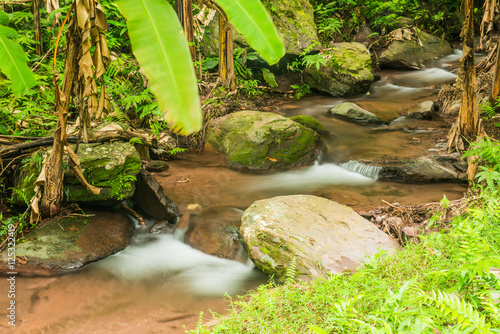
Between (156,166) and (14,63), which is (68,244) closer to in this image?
(156,166)

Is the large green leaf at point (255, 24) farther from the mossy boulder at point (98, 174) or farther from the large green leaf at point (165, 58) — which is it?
the mossy boulder at point (98, 174)

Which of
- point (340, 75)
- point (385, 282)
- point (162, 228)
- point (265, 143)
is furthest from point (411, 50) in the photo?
point (385, 282)

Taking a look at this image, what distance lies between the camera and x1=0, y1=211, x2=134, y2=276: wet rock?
3574 millimetres

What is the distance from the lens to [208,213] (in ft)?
15.7

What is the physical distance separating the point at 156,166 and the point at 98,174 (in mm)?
1773

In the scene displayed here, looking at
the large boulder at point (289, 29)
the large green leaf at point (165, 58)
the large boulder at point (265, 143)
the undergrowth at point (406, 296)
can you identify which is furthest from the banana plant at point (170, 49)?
the large boulder at point (289, 29)

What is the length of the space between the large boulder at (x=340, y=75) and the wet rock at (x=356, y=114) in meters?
1.61

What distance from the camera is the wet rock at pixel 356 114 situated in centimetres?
782

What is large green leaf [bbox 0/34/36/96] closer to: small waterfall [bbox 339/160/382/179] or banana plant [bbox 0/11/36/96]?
banana plant [bbox 0/11/36/96]

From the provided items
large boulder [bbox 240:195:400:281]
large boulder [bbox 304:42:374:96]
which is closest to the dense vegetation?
large boulder [bbox 240:195:400:281]

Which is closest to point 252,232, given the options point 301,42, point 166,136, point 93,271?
point 93,271

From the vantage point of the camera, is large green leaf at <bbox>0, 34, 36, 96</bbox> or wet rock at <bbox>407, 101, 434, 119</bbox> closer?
large green leaf at <bbox>0, 34, 36, 96</bbox>

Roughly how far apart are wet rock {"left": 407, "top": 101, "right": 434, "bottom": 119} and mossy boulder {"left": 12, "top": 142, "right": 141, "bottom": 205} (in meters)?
6.34

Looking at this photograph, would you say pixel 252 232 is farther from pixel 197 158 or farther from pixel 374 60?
pixel 374 60
